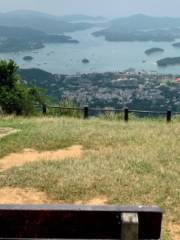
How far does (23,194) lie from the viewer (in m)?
9.20

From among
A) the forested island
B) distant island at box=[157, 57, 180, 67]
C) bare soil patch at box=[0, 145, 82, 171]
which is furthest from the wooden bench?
distant island at box=[157, 57, 180, 67]

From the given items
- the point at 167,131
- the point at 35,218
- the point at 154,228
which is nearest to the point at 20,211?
the point at 35,218

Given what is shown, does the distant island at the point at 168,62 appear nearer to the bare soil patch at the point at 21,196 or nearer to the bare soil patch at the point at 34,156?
the bare soil patch at the point at 34,156

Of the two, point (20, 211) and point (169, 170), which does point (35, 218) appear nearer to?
point (20, 211)

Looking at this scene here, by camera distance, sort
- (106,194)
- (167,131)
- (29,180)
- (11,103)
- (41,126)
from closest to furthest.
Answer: (106,194)
(29,180)
(167,131)
(41,126)
(11,103)

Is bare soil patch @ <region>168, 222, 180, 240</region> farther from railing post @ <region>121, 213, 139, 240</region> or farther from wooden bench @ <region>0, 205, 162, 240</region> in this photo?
railing post @ <region>121, 213, 139, 240</region>

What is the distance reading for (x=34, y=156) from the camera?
1214 cm

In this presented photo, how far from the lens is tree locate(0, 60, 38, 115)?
30.1 metres

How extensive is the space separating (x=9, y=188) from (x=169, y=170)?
328cm

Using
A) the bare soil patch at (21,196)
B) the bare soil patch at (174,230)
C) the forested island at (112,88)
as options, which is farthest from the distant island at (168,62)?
the bare soil patch at (174,230)

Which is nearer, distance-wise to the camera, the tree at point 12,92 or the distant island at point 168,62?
the tree at point 12,92

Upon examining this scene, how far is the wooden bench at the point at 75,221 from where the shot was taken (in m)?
3.99

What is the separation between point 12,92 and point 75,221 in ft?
91.8

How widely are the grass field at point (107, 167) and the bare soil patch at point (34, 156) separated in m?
0.22
